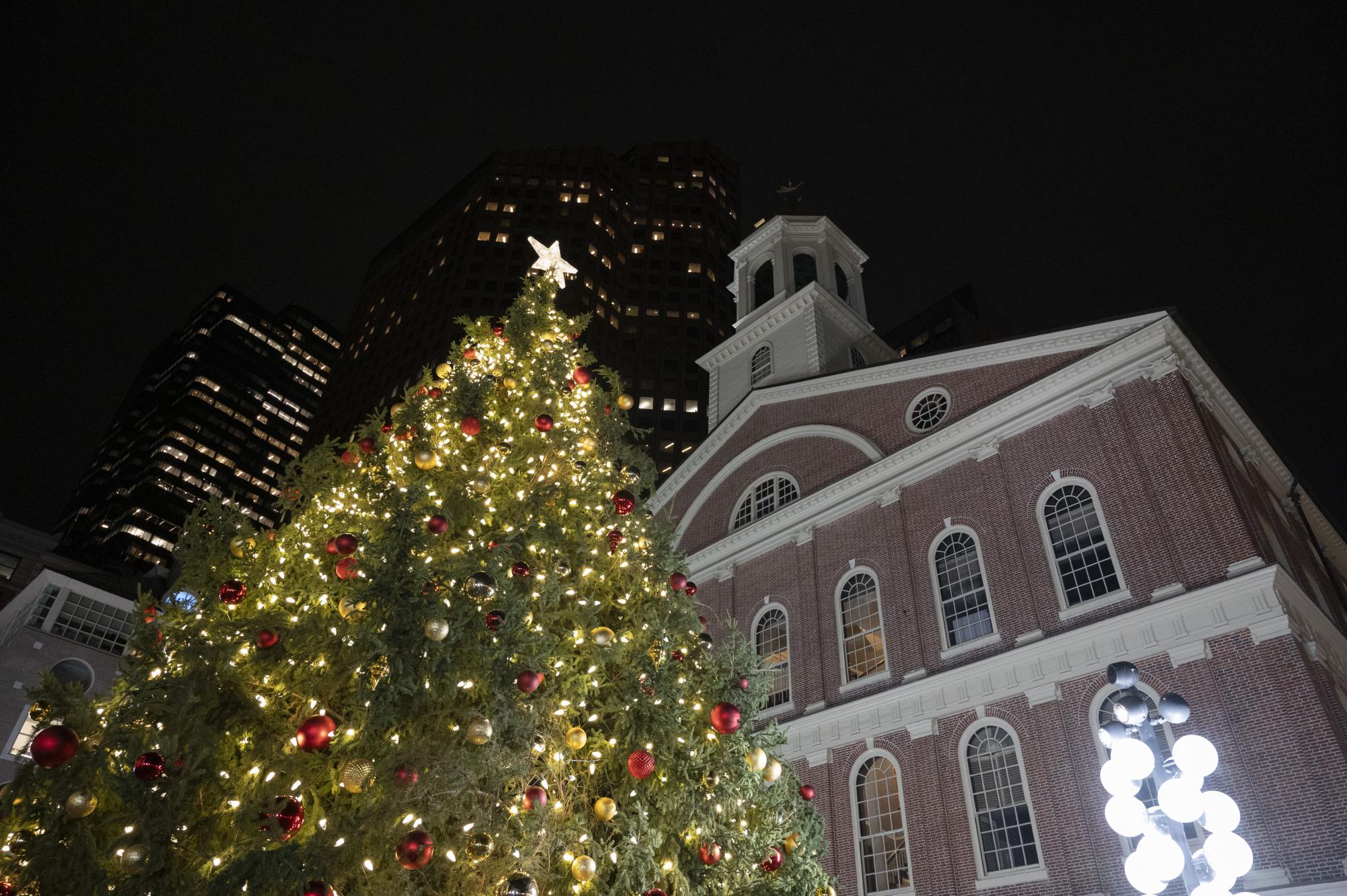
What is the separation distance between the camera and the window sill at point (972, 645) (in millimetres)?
19031

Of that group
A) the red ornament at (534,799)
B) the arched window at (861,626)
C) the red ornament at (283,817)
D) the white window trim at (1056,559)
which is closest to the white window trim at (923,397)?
the white window trim at (1056,559)

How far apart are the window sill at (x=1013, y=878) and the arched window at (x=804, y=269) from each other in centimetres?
2374

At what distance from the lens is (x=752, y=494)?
2778 centimetres

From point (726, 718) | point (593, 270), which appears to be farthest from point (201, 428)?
point (726, 718)

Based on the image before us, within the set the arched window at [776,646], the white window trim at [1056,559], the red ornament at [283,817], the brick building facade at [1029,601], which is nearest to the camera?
the red ornament at [283,817]

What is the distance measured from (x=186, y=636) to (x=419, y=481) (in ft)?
8.47

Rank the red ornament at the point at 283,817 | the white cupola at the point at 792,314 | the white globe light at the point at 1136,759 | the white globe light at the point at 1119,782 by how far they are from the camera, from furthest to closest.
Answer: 1. the white cupola at the point at 792,314
2. the white globe light at the point at 1119,782
3. the white globe light at the point at 1136,759
4. the red ornament at the point at 283,817

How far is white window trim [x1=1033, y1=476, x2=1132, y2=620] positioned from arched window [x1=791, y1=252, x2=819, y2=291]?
17220 millimetres

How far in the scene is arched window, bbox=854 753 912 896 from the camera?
18.2 meters

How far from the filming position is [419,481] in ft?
29.1

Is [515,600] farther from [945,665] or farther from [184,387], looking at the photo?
[184,387]

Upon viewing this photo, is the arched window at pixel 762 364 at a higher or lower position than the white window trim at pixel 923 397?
higher

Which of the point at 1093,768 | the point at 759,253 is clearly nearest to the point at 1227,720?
the point at 1093,768

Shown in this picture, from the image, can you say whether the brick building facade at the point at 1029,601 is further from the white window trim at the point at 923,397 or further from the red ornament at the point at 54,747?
the red ornament at the point at 54,747
